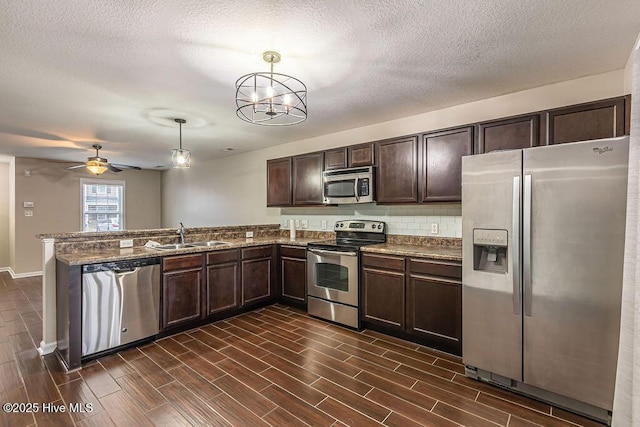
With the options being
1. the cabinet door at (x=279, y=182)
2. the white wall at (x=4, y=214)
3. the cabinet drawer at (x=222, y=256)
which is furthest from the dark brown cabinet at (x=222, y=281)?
the white wall at (x=4, y=214)

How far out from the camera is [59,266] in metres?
2.84

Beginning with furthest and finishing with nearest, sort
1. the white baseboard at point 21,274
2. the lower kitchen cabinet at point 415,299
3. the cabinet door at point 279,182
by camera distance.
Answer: the white baseboard at point 21,274 → the cabinet door at point 279,182 → the lower kitchen cabinet at point 415,299

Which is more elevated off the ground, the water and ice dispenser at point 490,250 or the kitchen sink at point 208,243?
the water and ice dispenser at point 490,250

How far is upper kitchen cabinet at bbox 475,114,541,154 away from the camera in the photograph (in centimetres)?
266

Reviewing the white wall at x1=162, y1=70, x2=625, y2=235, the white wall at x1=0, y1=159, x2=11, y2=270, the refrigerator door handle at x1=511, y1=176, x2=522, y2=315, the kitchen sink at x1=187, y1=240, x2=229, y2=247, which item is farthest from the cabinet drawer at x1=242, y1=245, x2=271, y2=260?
the white wall at x1=0, y1=159, x2=11, y2=270

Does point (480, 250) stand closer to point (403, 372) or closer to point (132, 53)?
point (403, 372)

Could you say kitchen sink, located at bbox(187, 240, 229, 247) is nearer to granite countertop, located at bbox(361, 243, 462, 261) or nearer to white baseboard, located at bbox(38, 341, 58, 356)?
white baseboard, located at bbox(38, 341, 58, 356)

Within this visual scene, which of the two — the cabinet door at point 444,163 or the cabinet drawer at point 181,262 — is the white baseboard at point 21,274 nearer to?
the cabinet drawer at point 181,262

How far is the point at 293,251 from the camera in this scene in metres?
4.18

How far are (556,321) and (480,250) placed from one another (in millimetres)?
659

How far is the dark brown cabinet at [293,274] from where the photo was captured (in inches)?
159

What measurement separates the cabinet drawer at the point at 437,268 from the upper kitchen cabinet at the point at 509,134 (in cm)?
114

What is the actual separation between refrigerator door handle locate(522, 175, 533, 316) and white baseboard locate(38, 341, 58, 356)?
13.6ft

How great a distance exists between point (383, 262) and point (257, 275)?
1.77 meters
